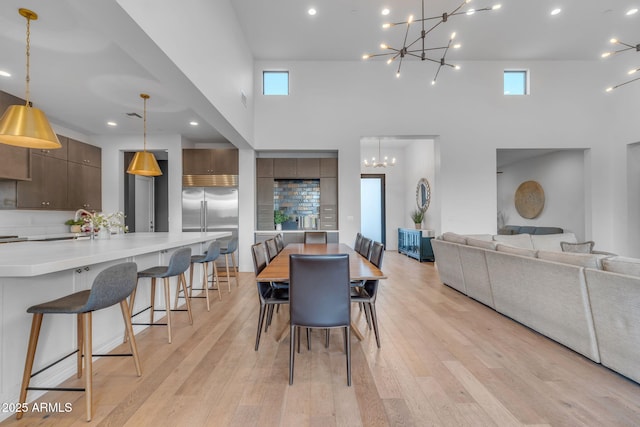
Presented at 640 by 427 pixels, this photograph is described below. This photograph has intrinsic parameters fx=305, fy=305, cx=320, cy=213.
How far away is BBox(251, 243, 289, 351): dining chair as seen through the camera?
101 inches

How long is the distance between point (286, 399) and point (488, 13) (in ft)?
19.3

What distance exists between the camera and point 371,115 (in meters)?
6.24

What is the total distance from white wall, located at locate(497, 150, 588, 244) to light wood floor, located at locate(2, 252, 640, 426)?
17.0 feet

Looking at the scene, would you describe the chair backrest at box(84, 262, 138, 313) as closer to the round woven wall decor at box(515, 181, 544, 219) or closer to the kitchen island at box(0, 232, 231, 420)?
the kitchen island at box(0, 232, 231, 420)

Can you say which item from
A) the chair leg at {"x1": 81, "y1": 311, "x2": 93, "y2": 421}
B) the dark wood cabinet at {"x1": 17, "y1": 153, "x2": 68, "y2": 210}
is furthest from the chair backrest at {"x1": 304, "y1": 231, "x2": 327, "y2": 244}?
the dark wood cabinet at {"x1": 17, "y1": 153, "x2": 68, "y2": 210}

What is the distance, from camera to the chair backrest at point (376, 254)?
2.74 meters

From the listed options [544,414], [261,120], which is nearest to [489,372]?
[544,414]

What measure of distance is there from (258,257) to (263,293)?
12.5 inches

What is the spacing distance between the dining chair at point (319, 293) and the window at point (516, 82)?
6396 millimetres

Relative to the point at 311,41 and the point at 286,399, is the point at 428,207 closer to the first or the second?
the point at 311,41

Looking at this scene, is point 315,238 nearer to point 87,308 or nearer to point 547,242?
point 547,242

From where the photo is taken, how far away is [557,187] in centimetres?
711

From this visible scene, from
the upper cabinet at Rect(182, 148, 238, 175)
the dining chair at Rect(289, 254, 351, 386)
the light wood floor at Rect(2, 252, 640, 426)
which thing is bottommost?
the light wood floor at Rect(2, 252, 640, 426)

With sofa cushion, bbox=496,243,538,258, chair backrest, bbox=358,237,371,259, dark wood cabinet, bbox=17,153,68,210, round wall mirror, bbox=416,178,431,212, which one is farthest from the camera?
round wall mirror, bbox=416,178,431,212
